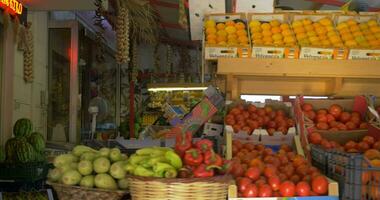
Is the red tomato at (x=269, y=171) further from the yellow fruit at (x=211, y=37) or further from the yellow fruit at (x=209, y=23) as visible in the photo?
the yellow fruit at (x=209, y=23)

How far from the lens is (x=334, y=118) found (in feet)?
13.4

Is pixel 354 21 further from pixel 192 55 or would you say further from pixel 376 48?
pixel 192 55

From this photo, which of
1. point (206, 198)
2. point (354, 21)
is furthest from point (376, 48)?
point (206, 198)

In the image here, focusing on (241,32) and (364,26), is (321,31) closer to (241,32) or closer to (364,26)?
(364,26)

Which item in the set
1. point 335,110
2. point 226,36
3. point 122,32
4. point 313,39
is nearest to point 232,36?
point 226,36

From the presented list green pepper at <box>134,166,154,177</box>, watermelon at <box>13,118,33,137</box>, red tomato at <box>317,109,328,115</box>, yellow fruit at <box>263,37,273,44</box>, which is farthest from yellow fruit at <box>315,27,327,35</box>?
watermelon at <box>13,118,33,137</box>

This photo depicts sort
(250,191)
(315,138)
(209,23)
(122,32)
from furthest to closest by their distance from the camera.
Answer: (122,32), (209,23), (315,138), (250,191)

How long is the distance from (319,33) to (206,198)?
99.6 inches

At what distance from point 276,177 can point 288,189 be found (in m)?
0.11

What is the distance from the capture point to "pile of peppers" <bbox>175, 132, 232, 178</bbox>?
8.46 ft

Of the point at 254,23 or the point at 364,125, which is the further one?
the point at 254,23

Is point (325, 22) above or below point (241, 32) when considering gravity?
above

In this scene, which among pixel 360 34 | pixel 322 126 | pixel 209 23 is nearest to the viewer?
pixel 322 126

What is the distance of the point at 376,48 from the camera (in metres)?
4.26
